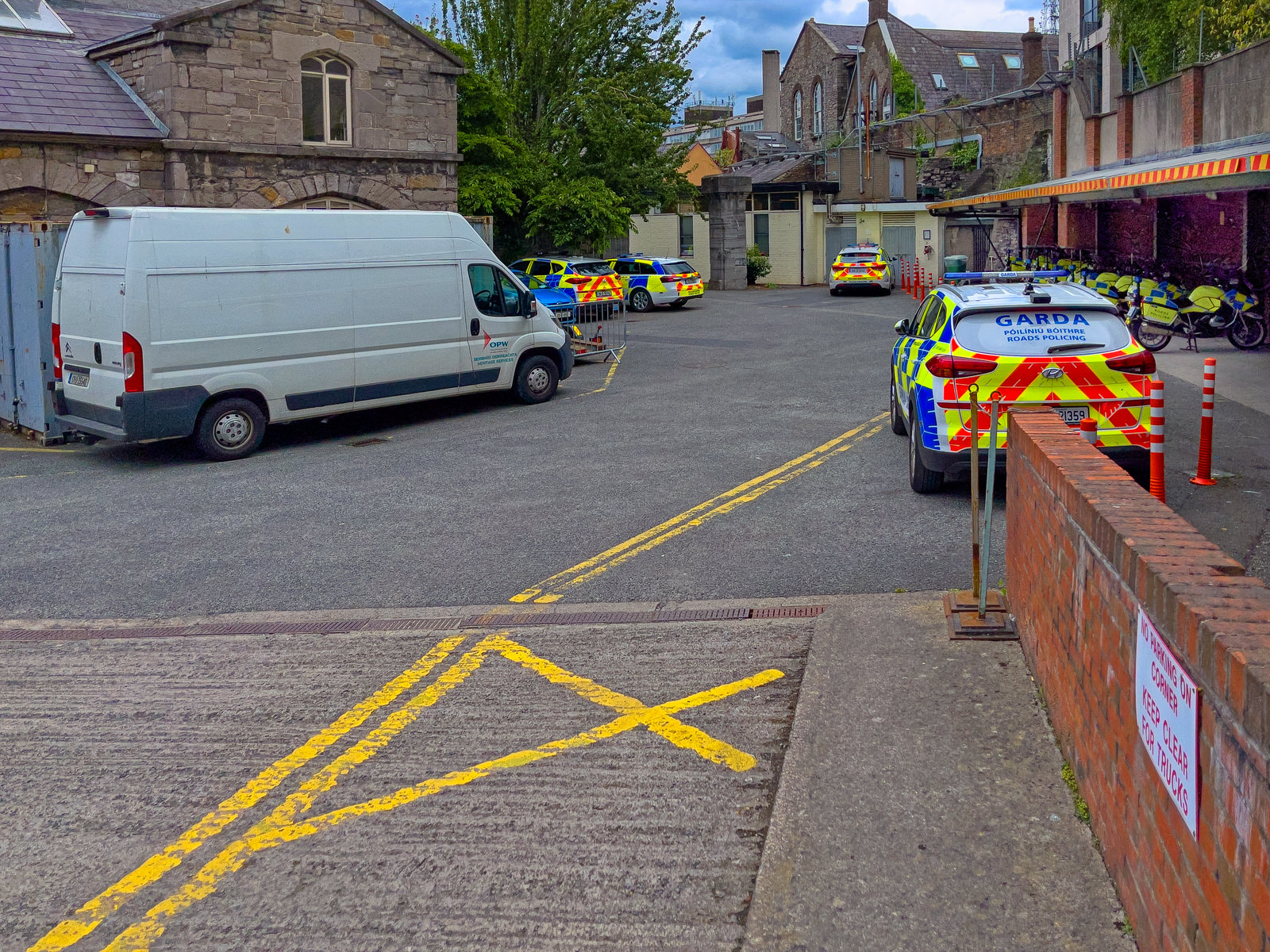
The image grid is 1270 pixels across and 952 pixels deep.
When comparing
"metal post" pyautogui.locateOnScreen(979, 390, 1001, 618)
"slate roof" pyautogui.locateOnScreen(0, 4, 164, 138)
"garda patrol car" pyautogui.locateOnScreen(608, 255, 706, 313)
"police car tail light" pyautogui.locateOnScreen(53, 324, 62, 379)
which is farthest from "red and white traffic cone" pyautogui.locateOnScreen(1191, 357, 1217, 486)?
"garda patrol car" pyautogui.locateOnScreen(608, 255, 706, 313)

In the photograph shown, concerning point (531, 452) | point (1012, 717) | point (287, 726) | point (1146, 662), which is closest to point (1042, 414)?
point (1012, 717)

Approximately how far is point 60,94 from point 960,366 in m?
16.1

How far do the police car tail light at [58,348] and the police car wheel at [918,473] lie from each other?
8833 millimetres

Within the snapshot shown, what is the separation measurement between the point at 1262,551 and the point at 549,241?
1094 inches

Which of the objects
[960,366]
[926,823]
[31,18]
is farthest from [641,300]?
[926,823]

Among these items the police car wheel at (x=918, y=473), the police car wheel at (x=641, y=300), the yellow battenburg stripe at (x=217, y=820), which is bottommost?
the yellow battenburg stripe at (x=217, y=820)

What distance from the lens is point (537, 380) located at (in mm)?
16672

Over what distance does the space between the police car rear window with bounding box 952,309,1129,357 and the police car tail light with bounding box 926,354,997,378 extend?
0.33 ft

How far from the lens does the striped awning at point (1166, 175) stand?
1419cm

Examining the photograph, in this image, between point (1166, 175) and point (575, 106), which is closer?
point (1166, 175)

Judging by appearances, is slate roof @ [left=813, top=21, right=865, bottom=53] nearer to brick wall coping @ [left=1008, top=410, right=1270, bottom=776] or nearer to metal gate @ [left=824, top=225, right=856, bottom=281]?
metal gate @ [left=824, top=225, right=856, bottom=281]

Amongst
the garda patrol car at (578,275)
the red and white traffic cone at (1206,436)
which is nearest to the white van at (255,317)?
the red and white traffic cone at (1206,436)

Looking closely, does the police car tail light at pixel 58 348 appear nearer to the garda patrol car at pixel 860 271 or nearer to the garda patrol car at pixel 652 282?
the garda patrol car at pixel 652 282

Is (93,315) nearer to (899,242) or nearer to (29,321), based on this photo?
(29,321)
